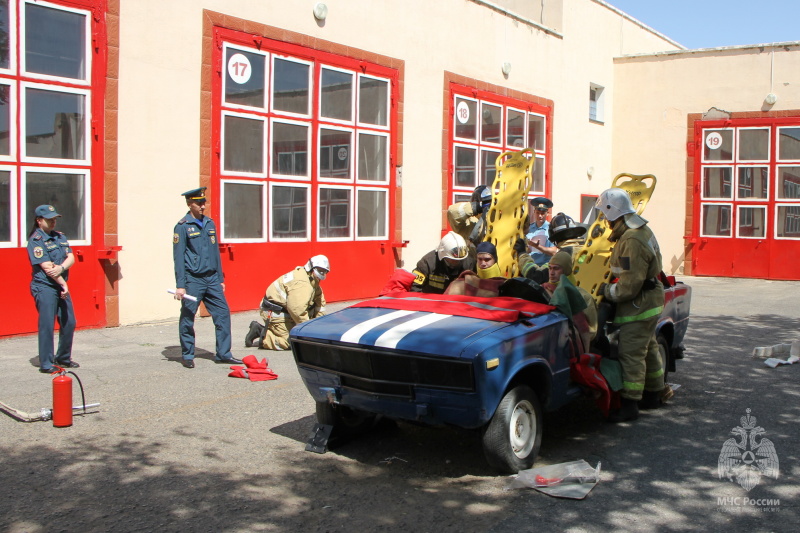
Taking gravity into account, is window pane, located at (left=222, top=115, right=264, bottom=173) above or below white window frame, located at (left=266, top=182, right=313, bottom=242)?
above

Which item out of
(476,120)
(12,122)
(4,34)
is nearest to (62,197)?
(12,122)

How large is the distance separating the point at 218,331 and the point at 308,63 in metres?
5.93

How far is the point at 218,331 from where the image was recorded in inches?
327

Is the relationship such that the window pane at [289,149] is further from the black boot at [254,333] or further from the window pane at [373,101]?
the black boot at [254,333]

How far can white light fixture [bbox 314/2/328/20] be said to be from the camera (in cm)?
1270

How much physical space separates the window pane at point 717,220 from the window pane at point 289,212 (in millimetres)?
11188

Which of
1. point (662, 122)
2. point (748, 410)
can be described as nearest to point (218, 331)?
point (748, 410)

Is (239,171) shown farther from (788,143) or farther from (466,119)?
(788,143)

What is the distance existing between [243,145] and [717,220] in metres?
12.5

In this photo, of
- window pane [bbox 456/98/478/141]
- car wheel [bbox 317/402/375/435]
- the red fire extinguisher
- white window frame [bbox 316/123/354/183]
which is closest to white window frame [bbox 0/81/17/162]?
the red fire extinguisher

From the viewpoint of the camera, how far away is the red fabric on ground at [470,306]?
16.6 ft

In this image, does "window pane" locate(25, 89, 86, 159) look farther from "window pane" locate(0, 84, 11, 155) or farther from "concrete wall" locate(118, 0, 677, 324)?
"concrete wall" locate(118, 0, 677, 324)

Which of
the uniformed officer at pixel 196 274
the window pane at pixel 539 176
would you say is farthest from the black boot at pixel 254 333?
the window pane at pixel 539 176

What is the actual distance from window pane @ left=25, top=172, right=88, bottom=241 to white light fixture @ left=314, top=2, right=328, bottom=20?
4778mm
